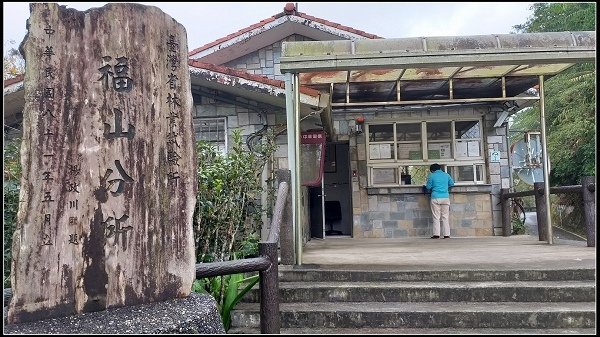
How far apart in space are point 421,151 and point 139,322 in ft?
24.8

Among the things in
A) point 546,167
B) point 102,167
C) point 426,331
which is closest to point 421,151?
point 546,167

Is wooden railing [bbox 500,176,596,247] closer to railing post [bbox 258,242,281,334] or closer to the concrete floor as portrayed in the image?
the concrete floor

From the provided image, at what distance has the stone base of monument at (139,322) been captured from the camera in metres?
2.49

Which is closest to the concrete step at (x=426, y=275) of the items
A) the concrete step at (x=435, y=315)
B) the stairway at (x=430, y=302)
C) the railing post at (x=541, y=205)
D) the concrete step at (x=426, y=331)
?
the stairway at (x=430, y=302)

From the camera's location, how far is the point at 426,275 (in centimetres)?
462

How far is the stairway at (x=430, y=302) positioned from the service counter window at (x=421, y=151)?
4.63 meters

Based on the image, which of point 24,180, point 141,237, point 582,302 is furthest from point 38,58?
point 582,302

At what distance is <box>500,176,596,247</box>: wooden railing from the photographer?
6.02 meters

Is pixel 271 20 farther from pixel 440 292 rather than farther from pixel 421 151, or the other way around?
pixel 440 292

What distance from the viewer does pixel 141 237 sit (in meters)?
2.80

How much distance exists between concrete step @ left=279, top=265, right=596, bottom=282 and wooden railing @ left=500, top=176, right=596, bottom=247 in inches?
73.3

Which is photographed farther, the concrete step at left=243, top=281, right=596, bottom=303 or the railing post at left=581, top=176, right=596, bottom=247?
the railing post at left=581, top=176, right=596, bottom=247

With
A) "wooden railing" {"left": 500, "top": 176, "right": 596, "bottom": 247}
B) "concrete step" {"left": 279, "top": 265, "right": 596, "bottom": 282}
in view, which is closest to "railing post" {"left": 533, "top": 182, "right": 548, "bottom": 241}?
"wooden railing" {"left": 500, "top": 176, "right": 596, "bottom": 247}

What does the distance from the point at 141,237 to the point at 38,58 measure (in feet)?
3.87
